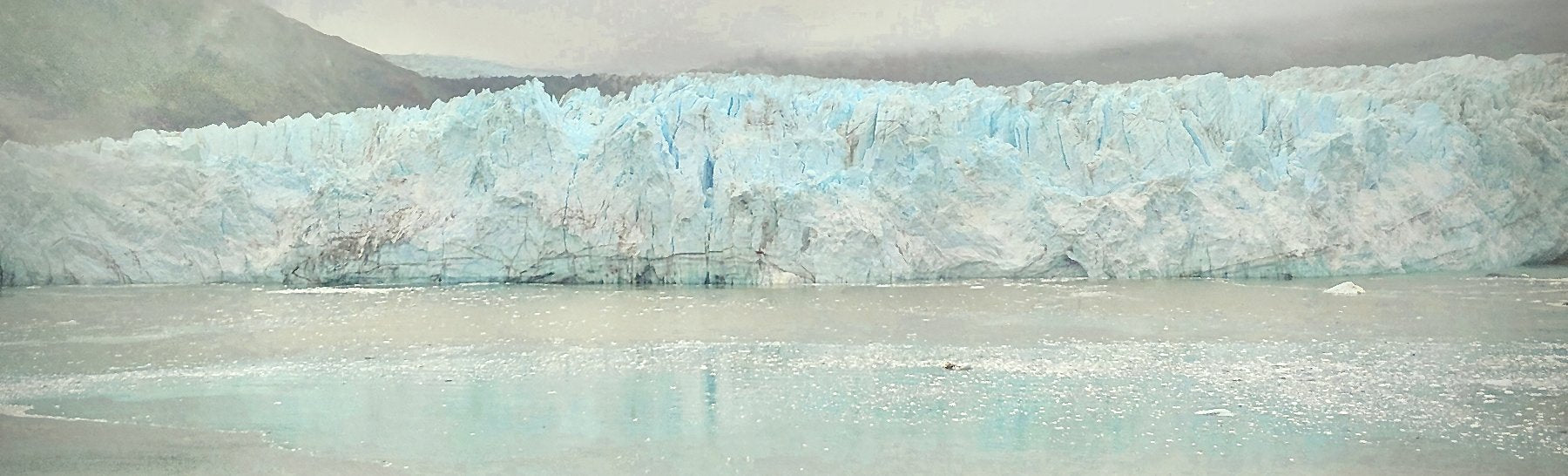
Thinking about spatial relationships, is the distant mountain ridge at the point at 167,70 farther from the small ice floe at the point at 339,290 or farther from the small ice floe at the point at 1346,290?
the small ice floe at the point at 1346,290

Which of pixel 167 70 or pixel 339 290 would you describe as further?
pixel 339 290

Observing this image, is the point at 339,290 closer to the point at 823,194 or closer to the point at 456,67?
the point at 456,67

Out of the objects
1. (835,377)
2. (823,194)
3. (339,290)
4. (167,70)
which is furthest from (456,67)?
(835,377)

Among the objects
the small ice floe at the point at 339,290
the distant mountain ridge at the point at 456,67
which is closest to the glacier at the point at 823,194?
the small ice floe at the point at 339,290

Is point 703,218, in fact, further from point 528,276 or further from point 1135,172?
Result: point 1135,172

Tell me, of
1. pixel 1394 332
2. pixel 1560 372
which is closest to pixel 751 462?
pixel 1560 372

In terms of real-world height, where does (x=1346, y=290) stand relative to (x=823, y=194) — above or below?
below

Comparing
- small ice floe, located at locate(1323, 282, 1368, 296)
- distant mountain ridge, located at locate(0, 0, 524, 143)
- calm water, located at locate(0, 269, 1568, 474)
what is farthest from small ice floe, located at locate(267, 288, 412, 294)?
small ice floe, located at locate(1323, 282, 1368, 296)
